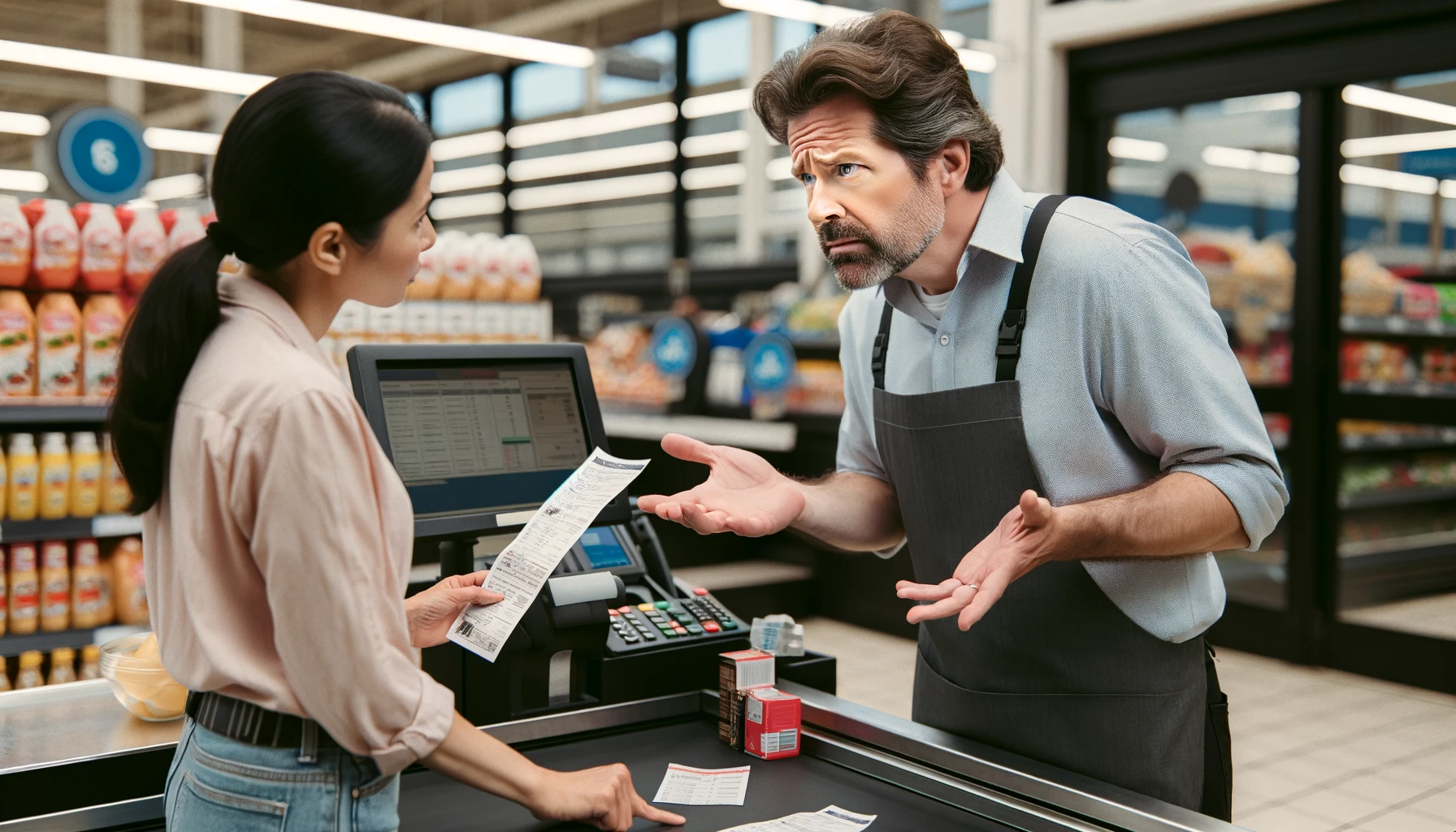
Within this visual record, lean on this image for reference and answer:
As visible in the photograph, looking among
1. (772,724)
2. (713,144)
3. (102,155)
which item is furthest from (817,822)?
(713,144)

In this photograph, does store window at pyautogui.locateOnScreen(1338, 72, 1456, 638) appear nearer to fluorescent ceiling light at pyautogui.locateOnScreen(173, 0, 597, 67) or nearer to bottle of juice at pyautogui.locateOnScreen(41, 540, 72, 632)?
fluorescent ceiling light at pyautogui.locateOnScreen(173, 0, 597, 67)

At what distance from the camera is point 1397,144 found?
525 centimetres

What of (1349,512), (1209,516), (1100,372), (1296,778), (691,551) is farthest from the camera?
(691,551)

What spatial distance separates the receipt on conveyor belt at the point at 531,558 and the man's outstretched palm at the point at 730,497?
13cm

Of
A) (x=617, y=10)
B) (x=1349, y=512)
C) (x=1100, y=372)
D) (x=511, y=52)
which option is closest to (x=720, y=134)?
(x=617, y=10)

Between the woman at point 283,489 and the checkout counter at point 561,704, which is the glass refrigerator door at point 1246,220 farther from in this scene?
the woman at point 283,489

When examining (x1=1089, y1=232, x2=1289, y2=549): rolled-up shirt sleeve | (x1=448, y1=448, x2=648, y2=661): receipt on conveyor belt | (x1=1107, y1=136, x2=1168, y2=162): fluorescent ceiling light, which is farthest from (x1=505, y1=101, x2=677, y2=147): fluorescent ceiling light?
(x1=448, y1=448, x2=648, y2=661): receipt on conveyor belt

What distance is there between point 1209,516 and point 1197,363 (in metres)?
0.21

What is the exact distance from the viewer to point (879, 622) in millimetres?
6027

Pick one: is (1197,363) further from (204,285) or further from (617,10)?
(617,10)

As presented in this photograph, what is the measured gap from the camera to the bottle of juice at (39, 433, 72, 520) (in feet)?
12.2

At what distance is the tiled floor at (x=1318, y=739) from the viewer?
3.72 metres

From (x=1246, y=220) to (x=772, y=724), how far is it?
16.6 feet

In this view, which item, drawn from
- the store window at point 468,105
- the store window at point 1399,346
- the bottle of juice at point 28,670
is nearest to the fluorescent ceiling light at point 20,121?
the store window at point 468,105
